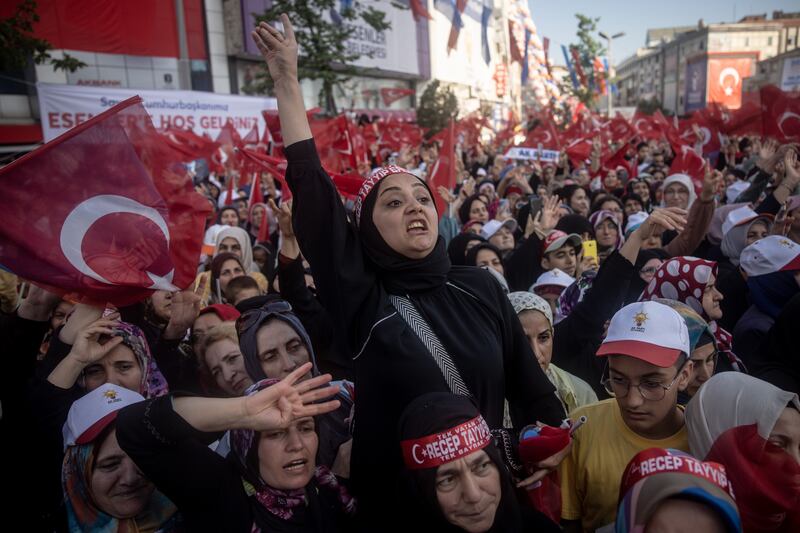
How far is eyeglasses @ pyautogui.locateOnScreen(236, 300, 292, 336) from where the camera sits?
8.29 feet

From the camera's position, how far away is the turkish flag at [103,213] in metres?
2.06

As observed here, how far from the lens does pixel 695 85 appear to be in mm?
57469

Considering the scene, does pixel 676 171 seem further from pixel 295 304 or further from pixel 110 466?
pixel 110 466

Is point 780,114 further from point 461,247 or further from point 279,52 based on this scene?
point 279,52

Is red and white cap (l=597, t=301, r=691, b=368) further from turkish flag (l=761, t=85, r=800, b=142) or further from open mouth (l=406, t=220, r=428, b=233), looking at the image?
turkish flag (l=761, t=85, r=800, b=142)

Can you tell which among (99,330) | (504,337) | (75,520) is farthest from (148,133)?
(504,337)

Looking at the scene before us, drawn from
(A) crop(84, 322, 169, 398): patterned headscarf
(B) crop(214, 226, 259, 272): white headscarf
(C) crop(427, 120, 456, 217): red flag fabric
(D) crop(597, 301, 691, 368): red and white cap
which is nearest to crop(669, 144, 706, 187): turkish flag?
(C) crop(427, 120, 456, 217): red flag fabric

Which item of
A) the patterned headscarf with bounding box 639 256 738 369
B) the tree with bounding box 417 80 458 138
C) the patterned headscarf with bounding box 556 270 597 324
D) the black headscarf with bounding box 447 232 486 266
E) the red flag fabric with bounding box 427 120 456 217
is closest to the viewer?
the patterned headscarf with bounding box 639 256 738 369

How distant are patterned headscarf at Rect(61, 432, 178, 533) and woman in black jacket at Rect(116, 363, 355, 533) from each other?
0.29 m

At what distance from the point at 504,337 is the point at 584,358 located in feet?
4.15

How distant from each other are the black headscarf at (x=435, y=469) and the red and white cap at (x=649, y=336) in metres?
0.58

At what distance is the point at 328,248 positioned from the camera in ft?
5.17

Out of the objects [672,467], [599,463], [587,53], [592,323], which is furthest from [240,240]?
[587,53]

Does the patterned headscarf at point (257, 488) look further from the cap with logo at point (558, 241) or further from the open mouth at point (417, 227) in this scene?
the cap with logo at point (558, 241)
